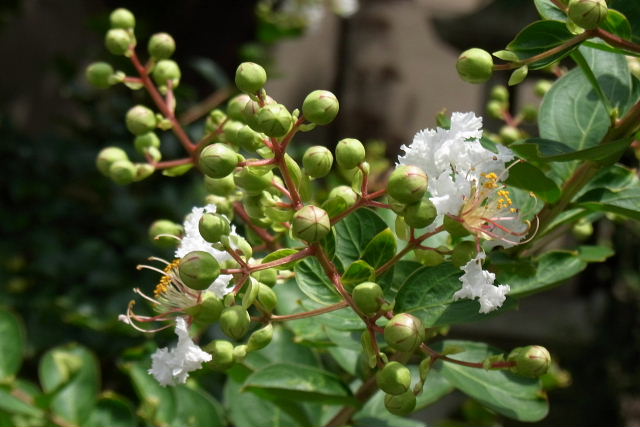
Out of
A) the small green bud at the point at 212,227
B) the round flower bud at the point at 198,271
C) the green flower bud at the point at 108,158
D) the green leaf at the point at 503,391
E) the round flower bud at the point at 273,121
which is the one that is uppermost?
the round flower bud at the point at 273,121

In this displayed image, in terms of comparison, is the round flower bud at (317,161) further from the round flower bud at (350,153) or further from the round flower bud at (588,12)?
the round flower bud at (588,12)

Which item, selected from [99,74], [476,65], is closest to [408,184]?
[476,65]

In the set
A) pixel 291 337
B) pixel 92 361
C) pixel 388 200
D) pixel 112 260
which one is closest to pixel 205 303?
pixel 388 200

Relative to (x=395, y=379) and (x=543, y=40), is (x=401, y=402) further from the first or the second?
(x=543, y=40)

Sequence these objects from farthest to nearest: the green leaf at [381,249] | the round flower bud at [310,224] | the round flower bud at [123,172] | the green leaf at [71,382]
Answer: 1. the green leaf at [71,382]
2. the round flower bud at [123,172]
3. the green leaf at [381,249]
4. the round flower bud at [310,224]

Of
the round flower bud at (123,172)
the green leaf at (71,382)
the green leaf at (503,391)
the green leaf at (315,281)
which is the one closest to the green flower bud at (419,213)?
the green leaf at (315,281)

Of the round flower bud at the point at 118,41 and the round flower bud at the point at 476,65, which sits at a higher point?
the round flower bud at the point at 476,65

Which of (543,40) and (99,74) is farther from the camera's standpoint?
(99,74)

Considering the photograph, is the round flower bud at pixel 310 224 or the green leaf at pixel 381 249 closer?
the round flower bud at pixel 310 224
